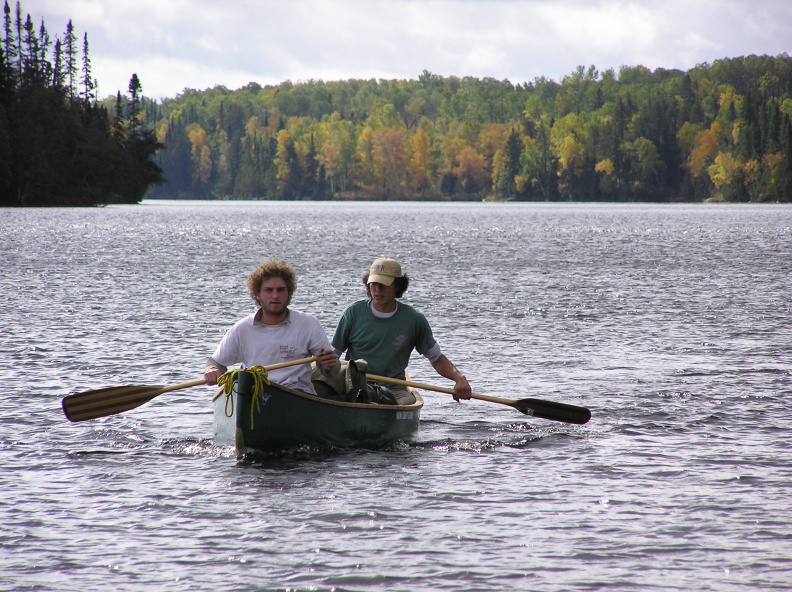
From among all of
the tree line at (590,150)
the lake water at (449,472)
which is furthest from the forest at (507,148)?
the lake water at (449,472)

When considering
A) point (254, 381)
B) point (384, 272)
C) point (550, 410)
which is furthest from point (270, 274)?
point (550, 410)

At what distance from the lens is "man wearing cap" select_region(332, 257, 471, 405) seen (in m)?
9.95

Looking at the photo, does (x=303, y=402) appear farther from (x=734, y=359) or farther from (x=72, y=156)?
(x=72, y=156)

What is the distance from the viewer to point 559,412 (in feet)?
35.0

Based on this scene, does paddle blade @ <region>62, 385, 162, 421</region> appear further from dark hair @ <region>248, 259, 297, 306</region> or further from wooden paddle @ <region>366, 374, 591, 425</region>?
wooden paddle @ <region>366, 374, 591, 425</region>

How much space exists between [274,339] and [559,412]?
10.9 ft

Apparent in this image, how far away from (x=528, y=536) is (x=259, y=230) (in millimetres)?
61091

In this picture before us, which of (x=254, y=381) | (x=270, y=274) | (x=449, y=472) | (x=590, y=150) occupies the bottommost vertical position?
(x=449, y=472)

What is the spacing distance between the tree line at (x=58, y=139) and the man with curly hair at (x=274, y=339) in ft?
241

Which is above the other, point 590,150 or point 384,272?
point 590,150

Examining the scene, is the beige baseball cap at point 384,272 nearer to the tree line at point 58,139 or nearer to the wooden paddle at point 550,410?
the wooden paddle at point 550,410

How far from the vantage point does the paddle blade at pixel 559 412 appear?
35.0 ft

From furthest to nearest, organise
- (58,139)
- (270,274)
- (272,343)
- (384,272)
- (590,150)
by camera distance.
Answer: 1. (590,150)
2. (58,139)
3. (384,272)
4. (272,343)
5. (270,274)

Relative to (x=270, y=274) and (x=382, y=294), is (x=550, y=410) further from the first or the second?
(x=270, y=274)
